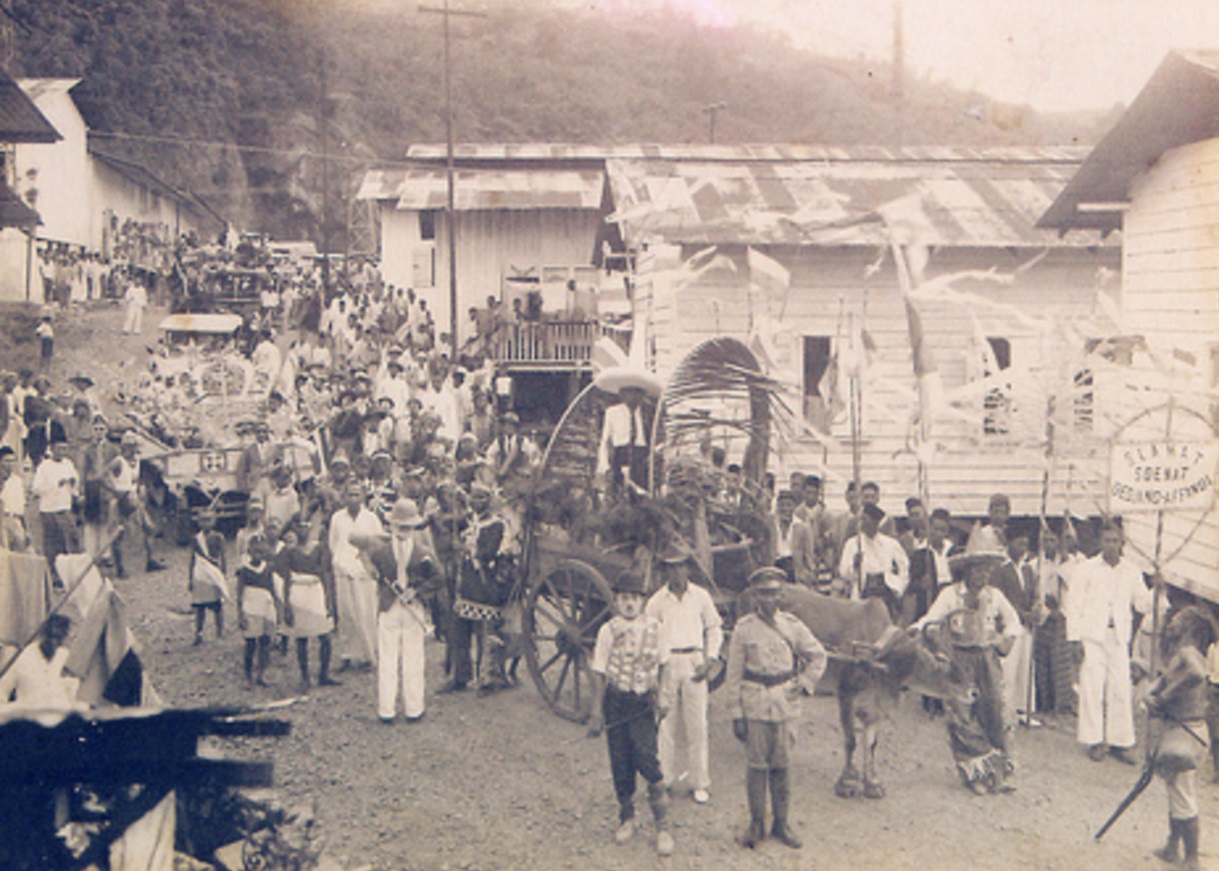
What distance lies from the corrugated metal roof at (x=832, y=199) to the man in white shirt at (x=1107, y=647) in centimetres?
520

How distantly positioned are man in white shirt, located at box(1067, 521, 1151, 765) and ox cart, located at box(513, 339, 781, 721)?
2562 millimetres

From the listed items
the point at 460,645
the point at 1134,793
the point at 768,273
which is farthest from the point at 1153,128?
the point at 460,645

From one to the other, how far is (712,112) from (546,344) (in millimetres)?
8161

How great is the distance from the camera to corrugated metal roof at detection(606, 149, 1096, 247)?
40.4ft

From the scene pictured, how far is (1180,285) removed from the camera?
934cm

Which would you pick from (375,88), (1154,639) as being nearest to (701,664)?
(1154,639)

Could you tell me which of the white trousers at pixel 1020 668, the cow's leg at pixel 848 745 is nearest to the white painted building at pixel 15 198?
the cow's leg at pixel 848 745

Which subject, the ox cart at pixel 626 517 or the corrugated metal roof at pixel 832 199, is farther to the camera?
the corrugated metal roof at pixel 832 199

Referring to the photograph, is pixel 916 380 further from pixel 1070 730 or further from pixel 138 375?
pixel 138 375

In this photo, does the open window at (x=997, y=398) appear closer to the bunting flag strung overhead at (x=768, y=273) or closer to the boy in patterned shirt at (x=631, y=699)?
the bunting flag strung overhead at (x=768, y=273)

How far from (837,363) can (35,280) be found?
8.65 meters

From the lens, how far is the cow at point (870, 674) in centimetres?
719

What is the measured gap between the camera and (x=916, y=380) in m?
13.1

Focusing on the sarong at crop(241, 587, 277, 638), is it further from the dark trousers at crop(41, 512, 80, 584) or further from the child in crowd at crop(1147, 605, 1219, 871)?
the child in crowd at crop(1147, 605, 1219, 871)
